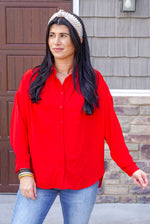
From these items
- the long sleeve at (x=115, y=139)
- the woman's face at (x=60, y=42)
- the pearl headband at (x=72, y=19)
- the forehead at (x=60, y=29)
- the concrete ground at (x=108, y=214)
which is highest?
the pearl headband at (x=72, y=19)

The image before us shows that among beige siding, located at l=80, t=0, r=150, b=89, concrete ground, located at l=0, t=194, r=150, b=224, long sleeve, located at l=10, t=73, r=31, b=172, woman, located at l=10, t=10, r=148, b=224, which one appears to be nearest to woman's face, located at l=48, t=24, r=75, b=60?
woman, located at l=10, t=10, r=148, b=224

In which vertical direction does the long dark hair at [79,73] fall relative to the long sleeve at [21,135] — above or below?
above

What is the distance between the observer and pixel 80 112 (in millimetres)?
1686

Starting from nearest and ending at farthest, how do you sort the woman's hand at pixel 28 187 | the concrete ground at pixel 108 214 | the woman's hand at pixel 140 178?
the woman's hand at pixel 28 187 < the woman's hand at pixel 140 178 < the concrete ground at pixel 108 214

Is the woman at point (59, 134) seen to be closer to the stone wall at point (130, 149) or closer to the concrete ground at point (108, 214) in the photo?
the concrete ground at point (108, 214)

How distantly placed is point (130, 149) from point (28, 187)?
224 centimetres

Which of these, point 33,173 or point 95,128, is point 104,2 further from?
point 33,173

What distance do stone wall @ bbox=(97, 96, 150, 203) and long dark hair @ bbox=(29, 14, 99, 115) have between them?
6.14 feet

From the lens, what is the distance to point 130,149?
12.1 ft

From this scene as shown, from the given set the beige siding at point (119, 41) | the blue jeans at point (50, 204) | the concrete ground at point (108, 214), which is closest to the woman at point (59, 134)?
the blue jeans at point (50, 204)

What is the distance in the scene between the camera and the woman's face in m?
1.71

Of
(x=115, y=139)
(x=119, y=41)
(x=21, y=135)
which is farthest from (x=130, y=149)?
(x=21, y=135)

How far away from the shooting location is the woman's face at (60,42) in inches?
67.4

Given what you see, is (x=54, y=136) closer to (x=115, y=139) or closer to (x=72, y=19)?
(x=115, y=139)
